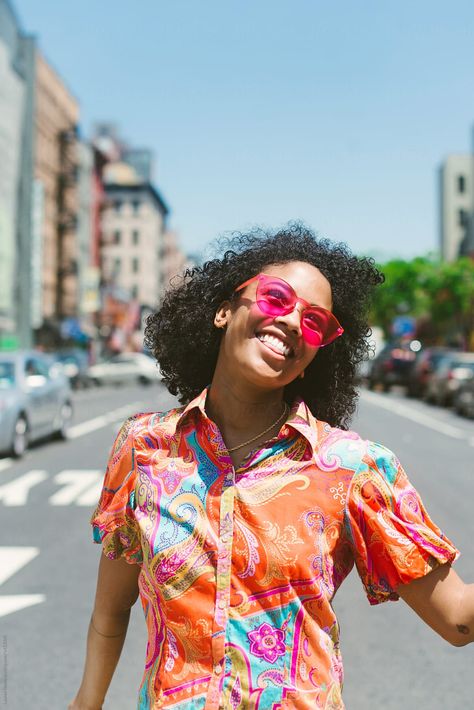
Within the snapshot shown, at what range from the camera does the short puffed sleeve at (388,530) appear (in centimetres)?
195

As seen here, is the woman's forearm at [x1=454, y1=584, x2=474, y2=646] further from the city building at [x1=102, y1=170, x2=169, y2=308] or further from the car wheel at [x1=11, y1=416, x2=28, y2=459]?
the city building at [x1=102, y1=170, x2=169, y2=308]

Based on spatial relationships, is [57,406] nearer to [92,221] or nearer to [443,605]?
[443,605]

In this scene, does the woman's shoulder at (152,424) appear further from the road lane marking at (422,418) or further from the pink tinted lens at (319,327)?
the road lane marking at (422,418)

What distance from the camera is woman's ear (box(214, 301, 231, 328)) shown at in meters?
2.27

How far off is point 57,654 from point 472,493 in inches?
282

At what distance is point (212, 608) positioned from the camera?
6.24 feet

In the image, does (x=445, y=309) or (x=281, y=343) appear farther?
(x=445, y=309)

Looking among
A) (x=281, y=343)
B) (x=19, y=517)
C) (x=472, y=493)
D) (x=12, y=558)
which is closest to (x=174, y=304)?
(x=281, y=343)

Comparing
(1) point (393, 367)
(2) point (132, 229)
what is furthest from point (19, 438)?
(2) point (132, 229)

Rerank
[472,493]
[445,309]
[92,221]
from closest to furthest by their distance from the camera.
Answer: [472,493] < [445,309] < [92,221]

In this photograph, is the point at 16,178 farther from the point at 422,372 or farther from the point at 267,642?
the point at 267,642

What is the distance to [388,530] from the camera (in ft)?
6.43

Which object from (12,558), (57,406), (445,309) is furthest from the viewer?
(445,309)

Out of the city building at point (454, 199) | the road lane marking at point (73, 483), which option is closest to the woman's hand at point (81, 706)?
the road lane marking at point (73, 483)
